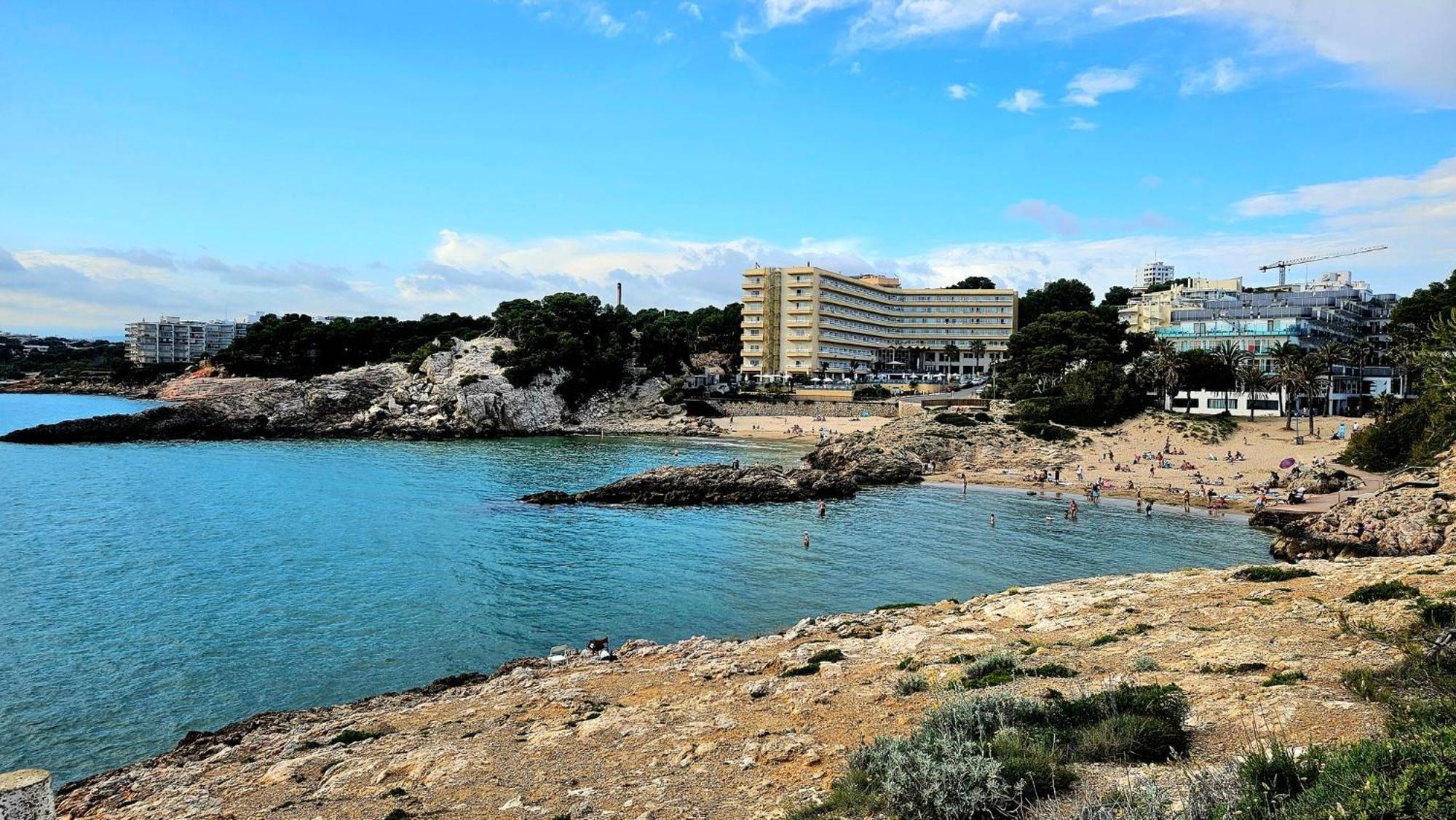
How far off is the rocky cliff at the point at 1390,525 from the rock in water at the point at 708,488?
86.5ft

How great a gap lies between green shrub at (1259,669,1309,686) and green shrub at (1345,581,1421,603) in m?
6.84

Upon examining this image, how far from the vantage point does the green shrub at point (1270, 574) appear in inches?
857

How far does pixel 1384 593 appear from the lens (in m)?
17.4

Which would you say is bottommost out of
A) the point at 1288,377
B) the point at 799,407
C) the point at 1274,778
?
the point at 1274,778

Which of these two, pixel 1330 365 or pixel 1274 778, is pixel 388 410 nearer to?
pixel 1274 778

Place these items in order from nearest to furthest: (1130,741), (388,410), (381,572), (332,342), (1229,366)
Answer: (1130,741) < (381,572) < (1229,366) < (388,410) < (332,342)

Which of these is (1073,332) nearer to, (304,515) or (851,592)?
(851,592)

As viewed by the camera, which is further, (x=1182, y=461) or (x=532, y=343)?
(x=532, y=343)

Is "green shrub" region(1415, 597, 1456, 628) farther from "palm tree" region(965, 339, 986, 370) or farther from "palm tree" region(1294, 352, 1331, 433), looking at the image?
"palm tree" region(965, 339, 986, 370)

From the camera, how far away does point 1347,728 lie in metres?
9.88

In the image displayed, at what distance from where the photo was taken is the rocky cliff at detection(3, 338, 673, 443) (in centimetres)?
8444

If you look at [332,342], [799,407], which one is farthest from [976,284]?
[332,342]

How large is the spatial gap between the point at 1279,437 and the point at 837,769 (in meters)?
73.2

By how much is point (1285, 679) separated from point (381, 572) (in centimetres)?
3106
